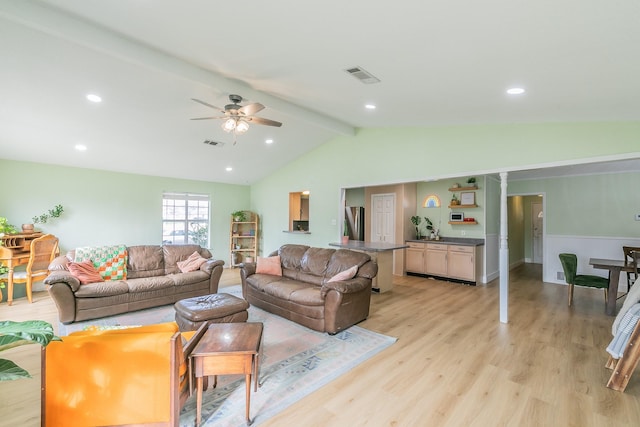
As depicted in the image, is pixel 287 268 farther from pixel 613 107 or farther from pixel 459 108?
pixel 613 107

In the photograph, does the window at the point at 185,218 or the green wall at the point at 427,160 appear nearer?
the green wall at the point at 427,160

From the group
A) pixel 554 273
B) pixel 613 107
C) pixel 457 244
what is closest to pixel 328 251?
pixel 457 244

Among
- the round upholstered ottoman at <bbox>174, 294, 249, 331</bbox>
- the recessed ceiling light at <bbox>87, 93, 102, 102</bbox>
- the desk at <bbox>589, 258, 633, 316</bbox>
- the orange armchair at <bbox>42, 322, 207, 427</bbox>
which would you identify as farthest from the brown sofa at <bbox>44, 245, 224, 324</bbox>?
the desk at <bbox>589, 258, 633, 316</bbox>

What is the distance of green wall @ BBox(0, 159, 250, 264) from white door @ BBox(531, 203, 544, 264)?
32.7ft

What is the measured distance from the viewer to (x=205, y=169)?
6.80 metres

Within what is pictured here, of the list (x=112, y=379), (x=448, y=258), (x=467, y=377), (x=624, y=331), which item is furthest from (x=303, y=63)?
(x=448, y=258)

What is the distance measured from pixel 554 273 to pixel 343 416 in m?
6.52

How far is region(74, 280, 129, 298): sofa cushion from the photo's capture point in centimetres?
391

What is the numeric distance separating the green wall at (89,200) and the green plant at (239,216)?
0.97 meters

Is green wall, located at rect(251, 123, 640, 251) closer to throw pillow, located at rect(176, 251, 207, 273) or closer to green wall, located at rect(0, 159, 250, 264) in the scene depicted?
green wall, located at rect(0, 159, 250, 264)

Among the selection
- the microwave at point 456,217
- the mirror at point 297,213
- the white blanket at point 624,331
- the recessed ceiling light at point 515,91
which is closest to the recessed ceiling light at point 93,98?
the mirror at point 297,213

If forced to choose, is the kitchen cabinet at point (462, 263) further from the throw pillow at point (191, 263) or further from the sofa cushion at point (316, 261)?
the throw pillow at point (191, 263)

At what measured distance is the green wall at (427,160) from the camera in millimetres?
3496

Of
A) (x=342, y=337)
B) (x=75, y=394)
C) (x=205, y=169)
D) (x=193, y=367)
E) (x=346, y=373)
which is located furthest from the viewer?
(x=205, y=169)
